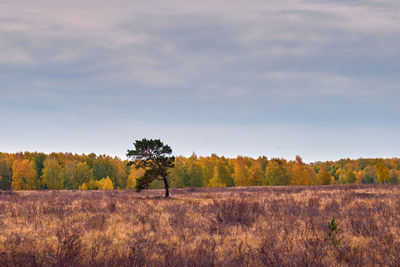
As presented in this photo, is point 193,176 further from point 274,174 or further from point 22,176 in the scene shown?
point 22,176

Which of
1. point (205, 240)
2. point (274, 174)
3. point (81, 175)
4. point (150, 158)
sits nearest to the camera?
point (205, 240)

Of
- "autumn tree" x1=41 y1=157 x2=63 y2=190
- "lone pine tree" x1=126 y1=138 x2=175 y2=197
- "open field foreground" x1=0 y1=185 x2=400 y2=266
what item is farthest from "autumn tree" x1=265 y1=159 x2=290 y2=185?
"open field foreground" x1=0 y1=185 x2=400 y2=266

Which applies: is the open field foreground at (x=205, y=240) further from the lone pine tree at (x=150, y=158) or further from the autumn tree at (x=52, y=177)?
the autumn tree at (x=52, y=177)

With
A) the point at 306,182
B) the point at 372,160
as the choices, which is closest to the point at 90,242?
the point at 306,182

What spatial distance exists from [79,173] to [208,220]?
7613cm

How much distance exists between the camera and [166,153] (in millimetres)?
24219

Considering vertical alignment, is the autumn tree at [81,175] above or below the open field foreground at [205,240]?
above

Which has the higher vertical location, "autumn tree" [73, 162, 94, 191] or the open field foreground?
"autumn tree" [73, 162, 94, 191]

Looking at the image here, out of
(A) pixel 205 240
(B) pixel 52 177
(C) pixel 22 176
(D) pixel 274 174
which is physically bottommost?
(A) pixel 205 240

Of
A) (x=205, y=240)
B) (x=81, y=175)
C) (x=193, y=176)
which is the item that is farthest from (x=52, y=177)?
(x=205, y=240)

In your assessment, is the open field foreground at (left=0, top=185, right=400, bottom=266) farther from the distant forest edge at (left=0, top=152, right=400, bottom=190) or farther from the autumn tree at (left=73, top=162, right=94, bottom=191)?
the autumn tree at (left=73, top=162, right=94, bottom=191)

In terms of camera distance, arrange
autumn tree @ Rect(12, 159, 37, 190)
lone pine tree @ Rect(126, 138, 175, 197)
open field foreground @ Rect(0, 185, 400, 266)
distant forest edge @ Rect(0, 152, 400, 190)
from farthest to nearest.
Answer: autumn tree @ Rect(12, 159, 37, 190) < distant forest edge @ Rect(0, 152, 400, 190) < lone pine tree @ Rect(126, 138, 175, 197) < open field foreground @ Rect(0, 185, 400, 266)

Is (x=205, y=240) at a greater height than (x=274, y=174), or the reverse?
(x=274, y=174)

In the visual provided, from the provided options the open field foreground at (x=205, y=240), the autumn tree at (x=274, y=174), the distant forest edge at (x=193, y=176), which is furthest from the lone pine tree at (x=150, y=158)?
the autumn tree at (x=274, y=174)
